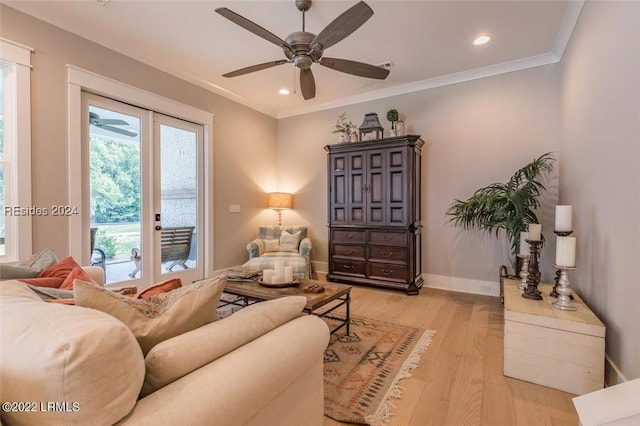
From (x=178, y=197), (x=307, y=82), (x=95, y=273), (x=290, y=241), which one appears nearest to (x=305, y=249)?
(x=290, y=241)

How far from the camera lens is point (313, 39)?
7.30ft

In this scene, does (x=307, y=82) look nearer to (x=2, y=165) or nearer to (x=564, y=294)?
(x=564, y=294)

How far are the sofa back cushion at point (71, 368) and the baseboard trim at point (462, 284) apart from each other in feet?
13.0

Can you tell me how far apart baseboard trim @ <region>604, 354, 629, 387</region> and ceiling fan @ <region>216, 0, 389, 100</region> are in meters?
2.60

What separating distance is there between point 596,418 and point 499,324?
2037mm

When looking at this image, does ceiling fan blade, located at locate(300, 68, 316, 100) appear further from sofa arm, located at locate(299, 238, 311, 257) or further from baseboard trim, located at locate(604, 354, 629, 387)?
baseboard trim, located at locate(604, 354, 629, 387)

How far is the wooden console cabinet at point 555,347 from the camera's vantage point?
175cm

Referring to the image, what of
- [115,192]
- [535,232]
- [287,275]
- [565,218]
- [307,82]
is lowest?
[287,275]

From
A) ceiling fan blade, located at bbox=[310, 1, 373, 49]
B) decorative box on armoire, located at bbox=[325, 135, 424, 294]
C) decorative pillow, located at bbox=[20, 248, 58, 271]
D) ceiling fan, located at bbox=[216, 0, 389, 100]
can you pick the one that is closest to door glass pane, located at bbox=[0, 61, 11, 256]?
decorative pillow, located at bbox=[20, 248, 58, 271]

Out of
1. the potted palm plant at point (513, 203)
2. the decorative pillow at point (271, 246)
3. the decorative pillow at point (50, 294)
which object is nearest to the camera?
the decorative pillow at point (50, 294)

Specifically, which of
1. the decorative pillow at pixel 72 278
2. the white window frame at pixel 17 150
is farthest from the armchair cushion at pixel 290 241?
the decorative pillow at pixel 72 278

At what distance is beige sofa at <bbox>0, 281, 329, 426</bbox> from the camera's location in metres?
0.62

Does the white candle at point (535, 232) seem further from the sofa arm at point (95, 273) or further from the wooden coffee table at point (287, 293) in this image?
the sofa arm at point (95, 273)

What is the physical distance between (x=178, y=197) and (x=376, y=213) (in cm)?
271
